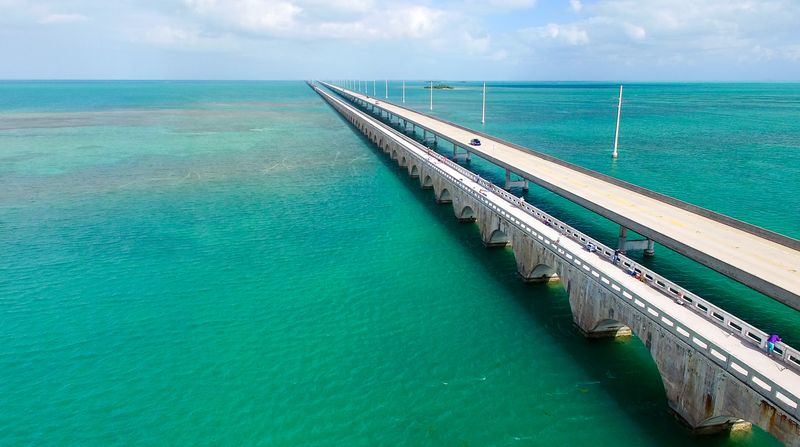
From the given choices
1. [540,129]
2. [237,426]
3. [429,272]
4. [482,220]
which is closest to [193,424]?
[237,426]

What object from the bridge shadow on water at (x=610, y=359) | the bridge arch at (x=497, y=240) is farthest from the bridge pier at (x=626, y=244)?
the bridge arch at (x=497, y=240)

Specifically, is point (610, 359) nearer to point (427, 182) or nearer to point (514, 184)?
point (514, 184)

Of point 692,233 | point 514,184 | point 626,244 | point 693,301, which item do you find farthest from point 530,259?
point 514,184

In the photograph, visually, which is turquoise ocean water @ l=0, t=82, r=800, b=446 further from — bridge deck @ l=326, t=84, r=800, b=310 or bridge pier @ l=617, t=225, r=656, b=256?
bridge deck @ l=326, t=84, r=800, b=310

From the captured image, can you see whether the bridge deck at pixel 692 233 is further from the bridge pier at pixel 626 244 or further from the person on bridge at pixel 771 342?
the person on bridge at pixel 771 342

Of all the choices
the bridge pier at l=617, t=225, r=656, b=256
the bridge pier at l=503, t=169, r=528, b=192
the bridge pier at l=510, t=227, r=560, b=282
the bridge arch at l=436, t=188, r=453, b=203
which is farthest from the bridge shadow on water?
the bridge pier at l=503, t=169, r=528, b=192
